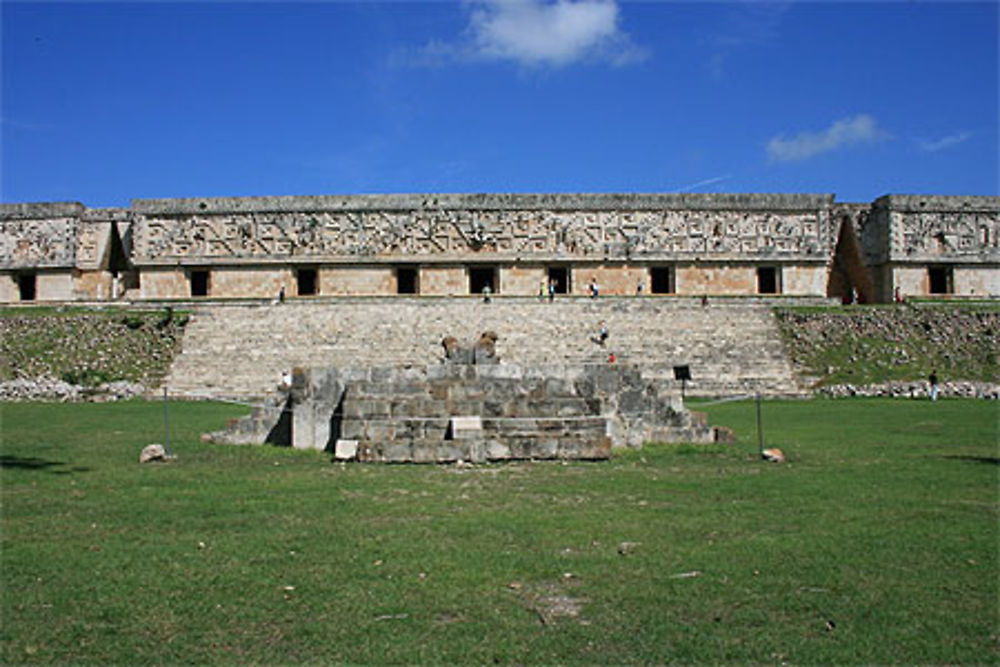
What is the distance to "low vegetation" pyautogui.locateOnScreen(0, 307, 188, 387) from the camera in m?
24.8

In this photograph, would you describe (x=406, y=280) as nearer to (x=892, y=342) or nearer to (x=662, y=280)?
(x=662, y=280)

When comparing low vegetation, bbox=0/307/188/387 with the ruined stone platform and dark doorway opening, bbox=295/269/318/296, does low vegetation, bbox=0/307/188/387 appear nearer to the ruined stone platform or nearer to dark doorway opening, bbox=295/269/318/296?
dark doorway opening, bbox=295/269/318/296

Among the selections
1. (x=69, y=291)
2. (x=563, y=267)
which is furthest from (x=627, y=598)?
(x=69, y=291)

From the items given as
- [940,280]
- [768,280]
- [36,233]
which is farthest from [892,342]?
[36,233]

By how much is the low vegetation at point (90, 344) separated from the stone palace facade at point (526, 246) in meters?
6.37

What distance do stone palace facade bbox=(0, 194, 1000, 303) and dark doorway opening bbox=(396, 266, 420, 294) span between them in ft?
0.20

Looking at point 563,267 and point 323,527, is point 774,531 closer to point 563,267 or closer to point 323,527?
point 323,527

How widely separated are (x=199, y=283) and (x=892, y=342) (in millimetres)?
26250

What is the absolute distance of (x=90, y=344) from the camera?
2655 cm

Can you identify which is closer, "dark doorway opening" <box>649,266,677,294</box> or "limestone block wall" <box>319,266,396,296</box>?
"limestone block wall" <box>319,266,396,296</box>

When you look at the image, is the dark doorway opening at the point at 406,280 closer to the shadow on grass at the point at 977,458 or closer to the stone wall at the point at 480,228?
the stone wall at the point at 480,228

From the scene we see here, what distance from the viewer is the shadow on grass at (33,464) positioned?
9.71m

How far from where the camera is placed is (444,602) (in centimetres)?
492

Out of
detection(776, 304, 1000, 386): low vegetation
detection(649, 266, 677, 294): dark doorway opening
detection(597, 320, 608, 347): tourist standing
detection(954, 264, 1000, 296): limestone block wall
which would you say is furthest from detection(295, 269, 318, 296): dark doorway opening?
detection(954, 264, 1000, 296): limestone block wall
